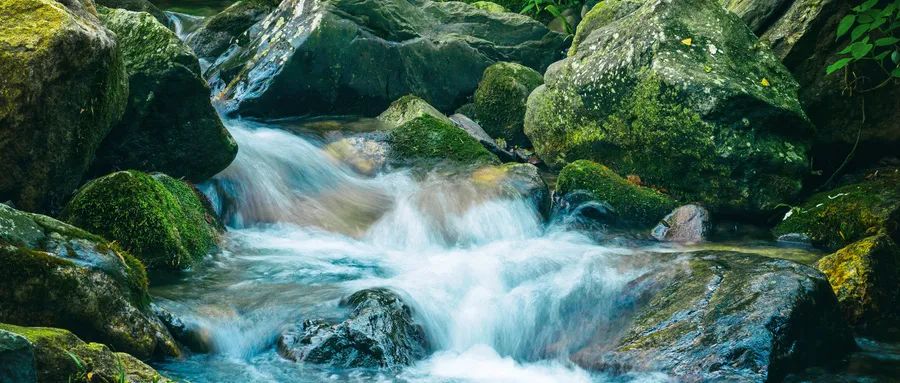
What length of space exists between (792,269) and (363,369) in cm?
271

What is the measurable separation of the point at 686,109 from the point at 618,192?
1.02 meters

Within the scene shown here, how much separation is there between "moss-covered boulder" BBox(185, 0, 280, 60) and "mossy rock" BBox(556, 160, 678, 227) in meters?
5.68

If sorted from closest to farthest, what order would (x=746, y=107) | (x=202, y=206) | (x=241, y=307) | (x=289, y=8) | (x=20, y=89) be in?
(x=20, y=89) < (x=241, y=307) < (x=202, y=206) < (x=746, y=107) < (x=289, y=8)

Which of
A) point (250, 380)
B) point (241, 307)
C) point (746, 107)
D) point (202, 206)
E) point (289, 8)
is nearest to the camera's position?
point (250, 380)

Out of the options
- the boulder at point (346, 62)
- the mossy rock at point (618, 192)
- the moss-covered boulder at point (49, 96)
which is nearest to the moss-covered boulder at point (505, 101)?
the boulder at point (346, 62)

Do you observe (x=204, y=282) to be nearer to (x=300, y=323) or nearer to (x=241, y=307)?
(x=241, y=307)

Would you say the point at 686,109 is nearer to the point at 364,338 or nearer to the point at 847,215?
the point at 847,215

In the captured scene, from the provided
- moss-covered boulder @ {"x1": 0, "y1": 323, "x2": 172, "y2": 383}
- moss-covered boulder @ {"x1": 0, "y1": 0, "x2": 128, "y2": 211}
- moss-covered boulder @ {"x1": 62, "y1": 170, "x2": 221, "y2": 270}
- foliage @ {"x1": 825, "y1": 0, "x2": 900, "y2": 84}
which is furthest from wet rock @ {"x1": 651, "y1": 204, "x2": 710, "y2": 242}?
moss-covered boulder @ {"x1": 0, "y1": 323, "x2": 172, "y2": 383}

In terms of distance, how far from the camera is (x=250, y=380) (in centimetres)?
462

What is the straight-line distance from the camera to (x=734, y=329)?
4.93 metres

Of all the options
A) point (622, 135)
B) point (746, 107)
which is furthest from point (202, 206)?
point (746, 107)

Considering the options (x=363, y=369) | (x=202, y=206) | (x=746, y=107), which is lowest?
(x=363, y=369)

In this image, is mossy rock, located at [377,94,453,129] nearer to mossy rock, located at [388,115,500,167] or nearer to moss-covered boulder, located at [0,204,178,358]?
mossy rock, located at [388,115,500,167]

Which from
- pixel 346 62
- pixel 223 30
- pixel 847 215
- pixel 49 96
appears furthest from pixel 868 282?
pixel 223 30
